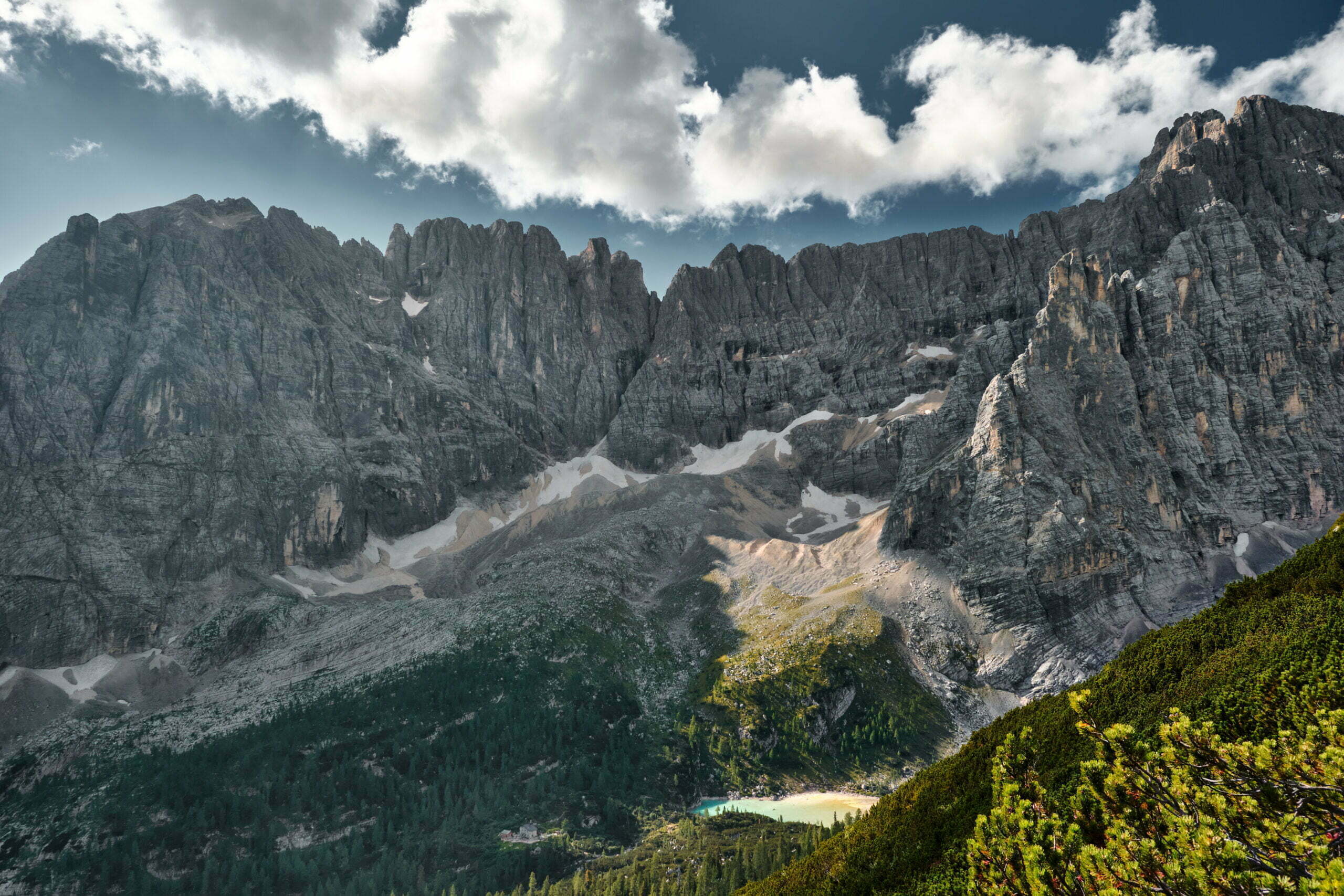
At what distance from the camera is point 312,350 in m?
183

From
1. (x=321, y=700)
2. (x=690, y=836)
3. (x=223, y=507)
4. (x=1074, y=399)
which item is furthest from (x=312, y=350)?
(x=1074, y=399)

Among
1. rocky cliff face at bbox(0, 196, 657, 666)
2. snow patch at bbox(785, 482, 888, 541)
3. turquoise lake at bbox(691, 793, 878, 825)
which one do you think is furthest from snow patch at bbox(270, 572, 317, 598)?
snow patch at bbox(785, 482, 888, 541)

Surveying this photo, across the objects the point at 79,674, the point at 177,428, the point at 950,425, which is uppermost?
the point at 177,428

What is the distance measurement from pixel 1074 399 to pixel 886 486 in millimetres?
61523

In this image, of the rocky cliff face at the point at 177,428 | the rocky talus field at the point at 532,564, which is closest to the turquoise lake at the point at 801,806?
the rocky talus field at the point at 532,564

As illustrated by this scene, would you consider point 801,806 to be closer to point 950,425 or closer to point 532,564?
point 532,564

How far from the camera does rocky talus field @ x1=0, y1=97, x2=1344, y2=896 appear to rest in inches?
3511

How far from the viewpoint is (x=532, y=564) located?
146750 millimetres

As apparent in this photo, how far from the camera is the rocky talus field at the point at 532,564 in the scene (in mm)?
89188

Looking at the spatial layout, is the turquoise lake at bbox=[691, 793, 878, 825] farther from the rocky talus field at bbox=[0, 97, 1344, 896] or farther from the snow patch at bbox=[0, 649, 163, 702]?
the snow patch at bbox=[0, 649, 163, 702]

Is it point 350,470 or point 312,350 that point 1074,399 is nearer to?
point 350,470

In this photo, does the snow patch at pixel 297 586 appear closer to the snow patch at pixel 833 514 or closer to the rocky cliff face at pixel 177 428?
the rocky cliff face at pixel 177 428

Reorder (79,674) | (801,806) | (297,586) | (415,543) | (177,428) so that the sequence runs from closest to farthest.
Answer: (801,806)
(79,674)
(177,428)
(297,586)
(415,543)

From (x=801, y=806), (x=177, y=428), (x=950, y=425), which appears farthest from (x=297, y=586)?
Answer: (x=950, y=425)
